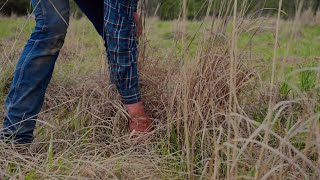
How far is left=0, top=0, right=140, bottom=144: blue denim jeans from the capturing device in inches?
60.2

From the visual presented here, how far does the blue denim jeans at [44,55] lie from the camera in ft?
5.02

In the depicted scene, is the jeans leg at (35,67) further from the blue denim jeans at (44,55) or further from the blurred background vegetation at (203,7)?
the blurred background vegetation at (203,7)

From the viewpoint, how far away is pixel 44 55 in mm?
1550

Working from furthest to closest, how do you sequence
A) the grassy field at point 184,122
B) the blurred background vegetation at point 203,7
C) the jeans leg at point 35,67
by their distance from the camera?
the blurred background vegetation at point 203,7 → the jeans leg at point 35,67 → the grassy field at point 184,122

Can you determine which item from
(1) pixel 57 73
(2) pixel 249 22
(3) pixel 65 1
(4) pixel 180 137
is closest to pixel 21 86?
(3) pixel 65 1

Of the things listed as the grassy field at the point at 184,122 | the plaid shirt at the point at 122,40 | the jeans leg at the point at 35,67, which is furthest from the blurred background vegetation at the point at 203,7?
the jeans leg at the point at 35,67

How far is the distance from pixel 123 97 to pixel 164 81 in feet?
0.77

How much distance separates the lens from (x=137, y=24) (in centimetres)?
188

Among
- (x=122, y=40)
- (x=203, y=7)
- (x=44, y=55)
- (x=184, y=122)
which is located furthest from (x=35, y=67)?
(x=203, y=7)

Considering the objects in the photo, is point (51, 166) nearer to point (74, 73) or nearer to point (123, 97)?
point (123, 97)

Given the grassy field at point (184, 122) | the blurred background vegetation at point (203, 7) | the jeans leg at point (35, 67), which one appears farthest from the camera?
the blurred background vegetation at point (203, 7)

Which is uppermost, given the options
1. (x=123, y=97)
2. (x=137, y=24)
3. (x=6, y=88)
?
(x=137, y=24)

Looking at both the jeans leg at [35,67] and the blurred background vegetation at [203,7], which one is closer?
the jeans leg at [35,67]

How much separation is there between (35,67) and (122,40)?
31cm
